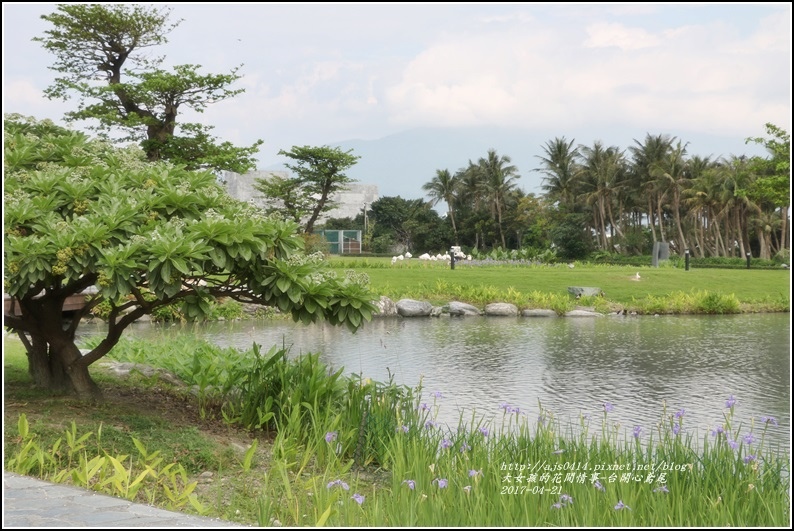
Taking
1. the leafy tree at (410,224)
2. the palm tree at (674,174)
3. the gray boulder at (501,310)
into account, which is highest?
the palm tree at (674,174)

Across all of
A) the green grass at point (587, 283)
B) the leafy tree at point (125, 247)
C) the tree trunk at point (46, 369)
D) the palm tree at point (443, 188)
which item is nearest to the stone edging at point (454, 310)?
the green grass at point (587, 283)

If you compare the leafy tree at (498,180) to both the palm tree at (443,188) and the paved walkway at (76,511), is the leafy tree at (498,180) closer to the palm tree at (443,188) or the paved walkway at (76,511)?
the palm tree at (443,188)

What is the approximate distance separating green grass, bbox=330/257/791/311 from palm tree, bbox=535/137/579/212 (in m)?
22.7

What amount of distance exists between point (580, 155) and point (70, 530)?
153ft

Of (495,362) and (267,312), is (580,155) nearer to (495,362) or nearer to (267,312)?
(267,312)

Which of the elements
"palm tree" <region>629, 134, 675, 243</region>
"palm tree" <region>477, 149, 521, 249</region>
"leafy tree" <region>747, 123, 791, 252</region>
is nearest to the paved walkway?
"leafy tree" <region>747, 123, 791, 252</region>

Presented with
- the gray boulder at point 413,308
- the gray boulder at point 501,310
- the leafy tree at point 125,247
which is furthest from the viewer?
the gray boulder at point 501,310

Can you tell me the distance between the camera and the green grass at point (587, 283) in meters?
20.5

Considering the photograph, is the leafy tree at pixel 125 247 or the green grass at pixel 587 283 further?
the green grass at pixel 587 283

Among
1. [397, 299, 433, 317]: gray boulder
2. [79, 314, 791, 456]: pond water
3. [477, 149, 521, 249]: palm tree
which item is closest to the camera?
[79, 314, 791, 456]: pond water

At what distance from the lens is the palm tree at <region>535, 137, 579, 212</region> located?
48.2 metres

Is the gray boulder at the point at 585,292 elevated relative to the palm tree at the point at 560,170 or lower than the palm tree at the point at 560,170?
lower

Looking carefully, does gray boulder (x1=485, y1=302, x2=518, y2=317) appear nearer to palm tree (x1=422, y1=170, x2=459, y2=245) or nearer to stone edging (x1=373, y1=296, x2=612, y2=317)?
stone edging (x1=373, y1=296, x2=612, y2=317)

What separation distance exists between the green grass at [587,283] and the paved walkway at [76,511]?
50.4ft
